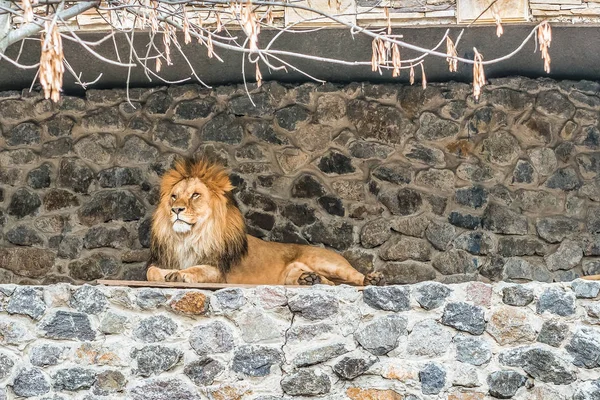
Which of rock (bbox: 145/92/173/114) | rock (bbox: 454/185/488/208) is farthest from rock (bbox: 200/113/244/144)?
rock (bbox: 454/185/488/208)

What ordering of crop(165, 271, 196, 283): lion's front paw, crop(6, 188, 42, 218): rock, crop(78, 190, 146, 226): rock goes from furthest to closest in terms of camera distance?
crop(6, 188, 42, 218): rock, crop(78, 190, 146, 226): rock, crop(165, 271, 196, 283): lion's front paw

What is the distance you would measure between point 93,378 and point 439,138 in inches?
147

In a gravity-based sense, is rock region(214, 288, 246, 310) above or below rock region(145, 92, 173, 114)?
below

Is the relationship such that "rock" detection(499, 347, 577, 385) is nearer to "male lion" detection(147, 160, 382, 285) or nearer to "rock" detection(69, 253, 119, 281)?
"male lion" detection(147, 160, 382, 285)

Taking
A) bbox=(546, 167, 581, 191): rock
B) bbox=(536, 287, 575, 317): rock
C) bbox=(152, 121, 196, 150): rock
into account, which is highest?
bbox=(152, 121, 196, 150): rock

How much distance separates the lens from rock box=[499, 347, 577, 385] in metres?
7.97

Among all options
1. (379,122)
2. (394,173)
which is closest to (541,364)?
(394,173)

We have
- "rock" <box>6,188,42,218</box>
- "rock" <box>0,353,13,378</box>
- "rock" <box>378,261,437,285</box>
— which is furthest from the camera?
"rock" <box>6,188,42,218</box>

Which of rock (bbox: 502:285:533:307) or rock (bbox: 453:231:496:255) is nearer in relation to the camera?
rock (bbox: 502:285:533:307)

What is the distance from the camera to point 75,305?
26.6 feet

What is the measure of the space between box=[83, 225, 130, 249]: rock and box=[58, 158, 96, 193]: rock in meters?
0.37

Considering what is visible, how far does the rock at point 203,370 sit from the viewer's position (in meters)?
7.99

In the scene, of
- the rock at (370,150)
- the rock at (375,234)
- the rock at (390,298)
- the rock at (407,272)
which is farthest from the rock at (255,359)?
the rock at (370,150)

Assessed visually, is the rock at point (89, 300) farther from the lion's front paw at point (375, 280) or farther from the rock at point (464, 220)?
the rock at point (464, 220)
